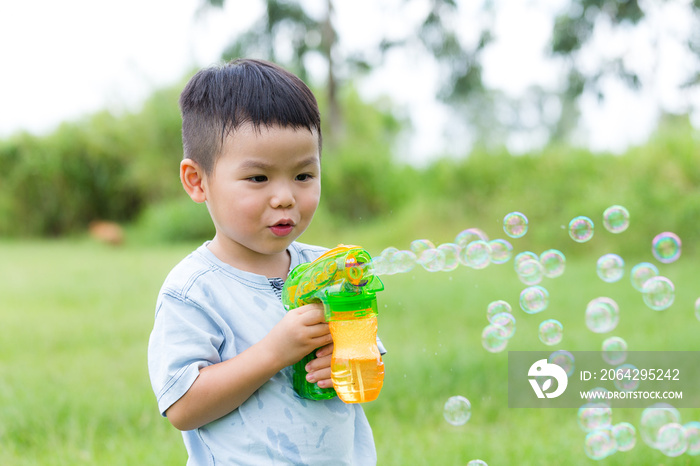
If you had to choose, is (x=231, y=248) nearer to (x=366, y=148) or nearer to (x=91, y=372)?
(x=91, y=372)

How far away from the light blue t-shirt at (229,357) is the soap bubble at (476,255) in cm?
130

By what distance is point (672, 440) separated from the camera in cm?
233

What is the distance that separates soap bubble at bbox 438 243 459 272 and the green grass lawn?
68 centimetres

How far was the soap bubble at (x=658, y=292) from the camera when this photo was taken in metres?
2.84

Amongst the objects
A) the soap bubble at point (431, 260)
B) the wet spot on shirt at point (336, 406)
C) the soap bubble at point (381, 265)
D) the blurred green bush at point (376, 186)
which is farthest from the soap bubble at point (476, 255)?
the blurred green bush at point (376, 186)

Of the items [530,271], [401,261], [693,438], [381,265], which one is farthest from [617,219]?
[381,265]

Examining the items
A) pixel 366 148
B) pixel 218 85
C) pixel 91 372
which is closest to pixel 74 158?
pixel 366 148

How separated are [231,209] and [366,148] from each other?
12018 millimetres

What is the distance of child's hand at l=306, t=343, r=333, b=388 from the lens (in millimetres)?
1314

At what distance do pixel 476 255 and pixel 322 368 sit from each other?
1.45m

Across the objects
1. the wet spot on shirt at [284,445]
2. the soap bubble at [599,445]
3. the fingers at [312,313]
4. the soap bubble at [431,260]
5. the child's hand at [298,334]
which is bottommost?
the wet spot on shirt at [284,445]

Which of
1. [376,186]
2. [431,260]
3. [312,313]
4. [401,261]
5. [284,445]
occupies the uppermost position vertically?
[376,186]

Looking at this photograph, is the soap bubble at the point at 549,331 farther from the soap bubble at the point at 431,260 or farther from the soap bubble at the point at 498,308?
the soap bubble at the point at 431,260

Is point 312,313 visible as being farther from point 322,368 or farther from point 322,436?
point 322,436
